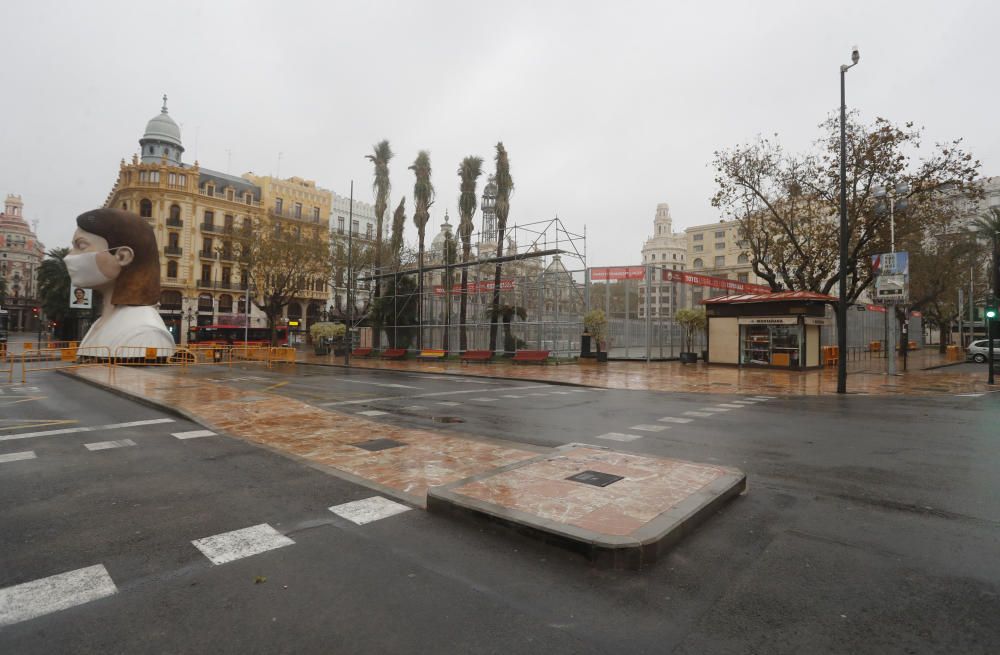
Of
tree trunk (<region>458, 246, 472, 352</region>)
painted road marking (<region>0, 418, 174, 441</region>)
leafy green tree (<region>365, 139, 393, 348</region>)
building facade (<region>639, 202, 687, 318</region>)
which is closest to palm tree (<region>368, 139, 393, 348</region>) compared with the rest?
leafy green tree (<region>365, 139, 393, 348</region>)

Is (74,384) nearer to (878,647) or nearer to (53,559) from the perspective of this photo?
(53,559)

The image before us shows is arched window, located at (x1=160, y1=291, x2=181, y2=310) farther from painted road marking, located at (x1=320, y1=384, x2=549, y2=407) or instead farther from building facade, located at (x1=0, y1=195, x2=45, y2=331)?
building facade, located at (x1=0, y1=195, x2=45, y2=331)

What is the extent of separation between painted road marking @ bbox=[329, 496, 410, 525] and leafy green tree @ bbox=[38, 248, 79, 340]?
208ft

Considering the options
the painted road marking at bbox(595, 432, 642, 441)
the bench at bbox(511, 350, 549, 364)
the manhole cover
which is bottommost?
the painted road marking at bbox(595, 432, 642, 441)

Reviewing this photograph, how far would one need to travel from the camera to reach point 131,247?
26.7 meters

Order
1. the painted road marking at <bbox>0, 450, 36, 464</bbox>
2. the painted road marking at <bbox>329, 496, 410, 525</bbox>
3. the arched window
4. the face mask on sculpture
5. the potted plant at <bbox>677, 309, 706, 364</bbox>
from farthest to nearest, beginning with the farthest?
the arched window, the potted plant at <bbox>677, 309, 706, 364</bbox>, the face mask on sculpture, the painted road marking at <bbox>0, 450, 36, 464</bbox>, the painted road marking at <bbox>329, 496, 410, 525</bbox>

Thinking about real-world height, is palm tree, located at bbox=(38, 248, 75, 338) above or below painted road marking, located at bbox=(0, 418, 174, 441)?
above

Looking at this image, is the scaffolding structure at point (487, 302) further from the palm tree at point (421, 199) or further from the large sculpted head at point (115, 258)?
the large sculpted head at point (115, 258)

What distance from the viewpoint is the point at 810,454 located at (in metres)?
7.10

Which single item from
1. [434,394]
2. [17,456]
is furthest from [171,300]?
[17,456]

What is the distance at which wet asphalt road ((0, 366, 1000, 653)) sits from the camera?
274 cm

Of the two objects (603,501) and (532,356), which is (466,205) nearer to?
(532,356)

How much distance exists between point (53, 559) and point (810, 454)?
26.8 feet

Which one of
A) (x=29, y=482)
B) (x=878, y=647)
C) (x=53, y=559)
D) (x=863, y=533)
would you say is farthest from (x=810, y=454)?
(x=29, y=482)
